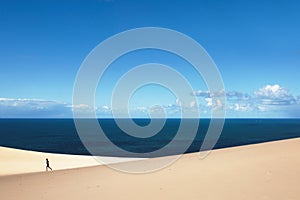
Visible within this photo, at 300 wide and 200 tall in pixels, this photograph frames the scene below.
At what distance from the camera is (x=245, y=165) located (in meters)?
15.1

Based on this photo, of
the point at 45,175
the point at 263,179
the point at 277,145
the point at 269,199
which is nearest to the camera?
the point at 269,199

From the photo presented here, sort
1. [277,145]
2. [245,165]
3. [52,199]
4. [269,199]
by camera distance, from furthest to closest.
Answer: [277,145] → [245,165] → [52,199] → [269,199]

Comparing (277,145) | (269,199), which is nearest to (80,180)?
(269,199)

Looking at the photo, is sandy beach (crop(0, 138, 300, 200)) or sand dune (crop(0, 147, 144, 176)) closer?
sandy beach (crop(0, 138, 300, 200))

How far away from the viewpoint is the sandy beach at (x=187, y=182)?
426 inches

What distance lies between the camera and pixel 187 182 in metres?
12.6

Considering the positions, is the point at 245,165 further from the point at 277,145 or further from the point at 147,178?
the point at 277,145

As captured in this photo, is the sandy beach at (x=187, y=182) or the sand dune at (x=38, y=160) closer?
the sandy beach at (x=187, y=182)

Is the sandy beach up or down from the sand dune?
up

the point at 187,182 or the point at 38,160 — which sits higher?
the point at 187,182

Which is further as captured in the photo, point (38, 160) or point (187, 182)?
point (38, 160)

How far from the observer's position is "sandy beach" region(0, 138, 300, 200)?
426 inches

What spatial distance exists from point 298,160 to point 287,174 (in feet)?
10.0

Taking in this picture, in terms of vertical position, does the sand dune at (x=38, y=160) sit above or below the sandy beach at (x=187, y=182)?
below
